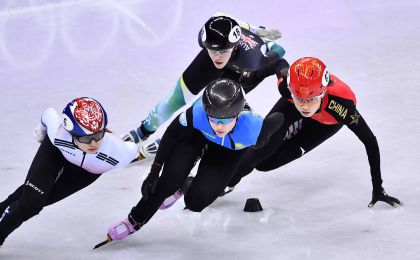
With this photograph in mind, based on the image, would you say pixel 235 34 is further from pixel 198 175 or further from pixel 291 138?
pixel 198 175

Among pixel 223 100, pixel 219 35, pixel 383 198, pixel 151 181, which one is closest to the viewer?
pixel 223 100

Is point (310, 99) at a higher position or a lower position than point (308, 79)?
lower

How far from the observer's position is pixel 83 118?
5441 millimetres

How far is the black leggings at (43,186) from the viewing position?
5.44 meters

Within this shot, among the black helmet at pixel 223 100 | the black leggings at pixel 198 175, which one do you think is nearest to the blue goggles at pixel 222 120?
the black helmet at pixel 223 100

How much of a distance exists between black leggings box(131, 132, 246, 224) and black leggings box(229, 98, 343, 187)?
45cm

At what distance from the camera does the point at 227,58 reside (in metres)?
6.52

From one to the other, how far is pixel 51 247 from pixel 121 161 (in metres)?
0.69

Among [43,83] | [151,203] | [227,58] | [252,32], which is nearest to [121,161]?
[151,203]

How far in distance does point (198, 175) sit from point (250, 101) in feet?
7.74

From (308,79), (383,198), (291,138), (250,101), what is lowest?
(250,101)

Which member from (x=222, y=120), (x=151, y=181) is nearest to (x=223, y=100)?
(x=222, y=120)

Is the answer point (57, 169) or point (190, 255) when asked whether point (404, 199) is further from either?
point (57, 169)

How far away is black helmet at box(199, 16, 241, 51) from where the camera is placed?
6.36 metres
